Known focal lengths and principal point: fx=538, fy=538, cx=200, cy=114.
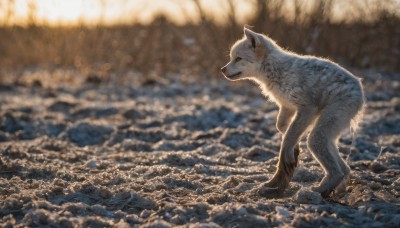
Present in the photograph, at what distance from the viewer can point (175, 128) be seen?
909 cm

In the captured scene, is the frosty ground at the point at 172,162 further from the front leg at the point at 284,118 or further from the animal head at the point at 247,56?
the animal head at the point at 247,56

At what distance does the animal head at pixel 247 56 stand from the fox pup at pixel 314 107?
0.14m

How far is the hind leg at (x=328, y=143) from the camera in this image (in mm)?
5000

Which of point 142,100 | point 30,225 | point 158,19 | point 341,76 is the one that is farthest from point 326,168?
point 158,19

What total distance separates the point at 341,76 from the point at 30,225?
3146 mm

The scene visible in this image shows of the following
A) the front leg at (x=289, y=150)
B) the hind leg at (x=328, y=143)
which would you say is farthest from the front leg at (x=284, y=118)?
the hind leg at (x=328, y=143)

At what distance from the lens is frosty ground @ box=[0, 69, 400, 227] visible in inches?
178

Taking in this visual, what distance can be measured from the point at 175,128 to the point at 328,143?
438 centimetres

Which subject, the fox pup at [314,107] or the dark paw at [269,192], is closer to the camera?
the fox pup at [314,107]

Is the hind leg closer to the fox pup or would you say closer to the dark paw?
the fox pup

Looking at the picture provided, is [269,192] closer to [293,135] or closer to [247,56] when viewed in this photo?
[293,135]

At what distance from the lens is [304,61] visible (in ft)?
18.1

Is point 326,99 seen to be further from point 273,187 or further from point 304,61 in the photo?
point 273,187

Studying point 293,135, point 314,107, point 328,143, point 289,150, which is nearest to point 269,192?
point 289,150
